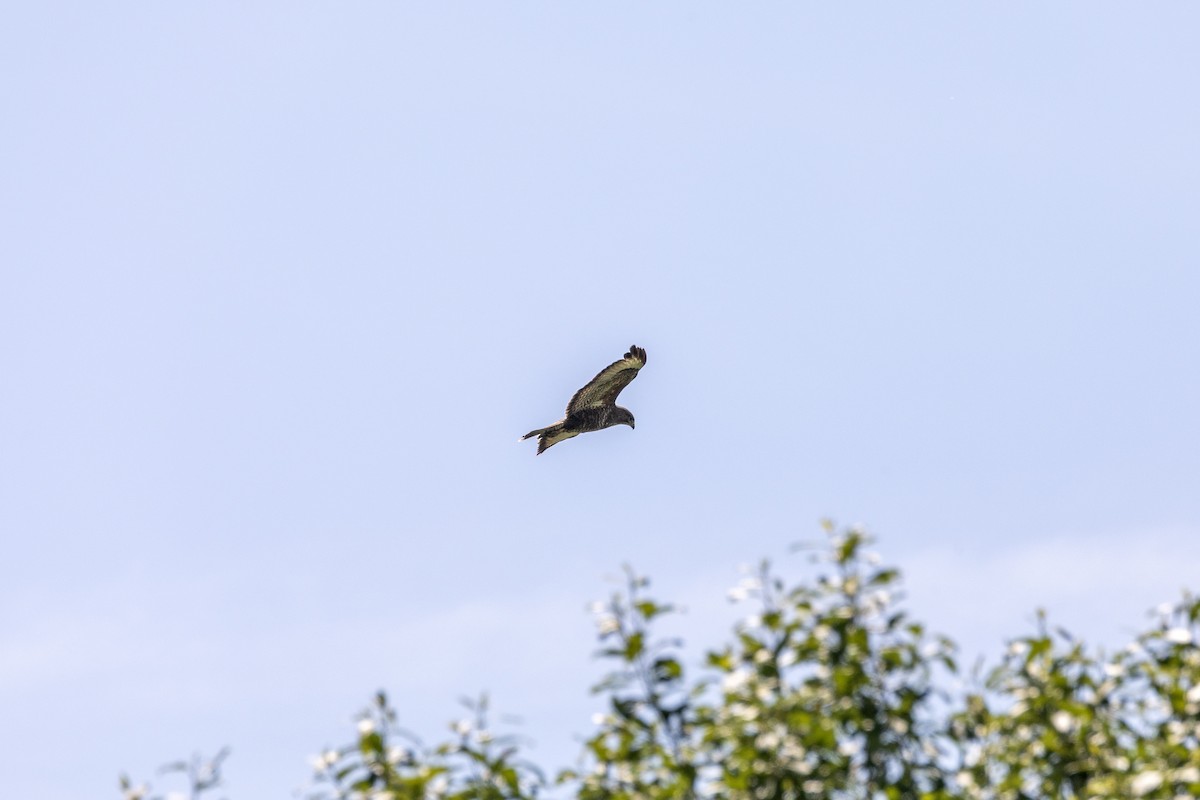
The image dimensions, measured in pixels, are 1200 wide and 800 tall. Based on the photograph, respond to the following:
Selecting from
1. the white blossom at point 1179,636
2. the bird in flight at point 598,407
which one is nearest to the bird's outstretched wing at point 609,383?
the bird in flight at point 598,407

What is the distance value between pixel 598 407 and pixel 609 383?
797 millimetres

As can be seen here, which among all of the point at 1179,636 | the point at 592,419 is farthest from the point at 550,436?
the point at 1179,636

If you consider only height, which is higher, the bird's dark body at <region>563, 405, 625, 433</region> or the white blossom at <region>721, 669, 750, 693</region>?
the bird's dark body at <region>563, 405, 625, 433</region>

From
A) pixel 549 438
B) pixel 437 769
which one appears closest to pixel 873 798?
pixel 437 769

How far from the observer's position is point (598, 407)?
28.3 m

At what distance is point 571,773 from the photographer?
9.37 m

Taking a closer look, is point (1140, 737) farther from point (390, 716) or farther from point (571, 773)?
point (390, 716)

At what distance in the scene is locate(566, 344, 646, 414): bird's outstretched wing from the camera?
2716 cm

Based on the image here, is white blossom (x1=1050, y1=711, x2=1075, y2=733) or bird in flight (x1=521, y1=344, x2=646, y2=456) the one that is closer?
white blossom (x1=1050, y1=711, x2=1075, y2=733)

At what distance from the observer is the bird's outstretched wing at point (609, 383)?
27156 mm

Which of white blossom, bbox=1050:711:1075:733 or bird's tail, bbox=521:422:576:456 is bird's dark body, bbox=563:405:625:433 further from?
white blossom, bbox=1050:711:1075:733

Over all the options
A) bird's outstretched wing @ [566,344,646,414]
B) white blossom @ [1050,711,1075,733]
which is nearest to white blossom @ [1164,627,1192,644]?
white blossom @ [1050,711,1075,733]

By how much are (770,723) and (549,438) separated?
1898 cm

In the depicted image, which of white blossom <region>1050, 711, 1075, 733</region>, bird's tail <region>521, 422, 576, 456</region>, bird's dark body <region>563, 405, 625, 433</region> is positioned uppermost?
bird's dark body <region>563, 405, 625, 433</region>
